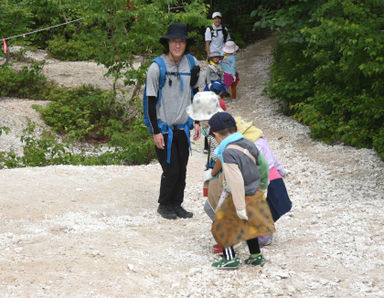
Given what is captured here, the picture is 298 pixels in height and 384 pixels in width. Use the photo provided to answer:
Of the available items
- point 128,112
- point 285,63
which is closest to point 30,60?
point 128,112

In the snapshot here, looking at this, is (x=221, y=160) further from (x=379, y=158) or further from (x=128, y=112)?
(x=128, y=112)

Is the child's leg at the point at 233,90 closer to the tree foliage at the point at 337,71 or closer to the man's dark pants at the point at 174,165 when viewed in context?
the tree foliage at the point at 337,71

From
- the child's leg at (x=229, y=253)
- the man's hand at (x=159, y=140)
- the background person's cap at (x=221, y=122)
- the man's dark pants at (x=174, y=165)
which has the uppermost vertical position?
the background person's cap at (x=221, y=122)

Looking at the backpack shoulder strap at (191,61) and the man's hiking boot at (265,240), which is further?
the backpack shoulder strap at (191,61)

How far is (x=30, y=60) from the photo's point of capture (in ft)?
51.0

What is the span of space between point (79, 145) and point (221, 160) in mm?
7588

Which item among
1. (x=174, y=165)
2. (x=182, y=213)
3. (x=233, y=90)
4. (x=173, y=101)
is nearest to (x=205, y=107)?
(x=173, y=101)

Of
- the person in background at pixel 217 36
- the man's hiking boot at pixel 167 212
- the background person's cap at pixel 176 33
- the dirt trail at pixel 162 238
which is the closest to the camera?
the dirt trail at pixel 162 238

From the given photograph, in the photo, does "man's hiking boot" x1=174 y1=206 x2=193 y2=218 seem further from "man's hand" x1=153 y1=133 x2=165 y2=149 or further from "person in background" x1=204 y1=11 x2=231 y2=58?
"person in background" x1=204 y1=11 x2=231 y2=58

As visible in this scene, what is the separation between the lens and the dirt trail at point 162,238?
3963 mm

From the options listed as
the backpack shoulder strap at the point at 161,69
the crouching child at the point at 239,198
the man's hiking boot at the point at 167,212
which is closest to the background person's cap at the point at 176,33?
the backpack shoulder strap at the point at 161,69

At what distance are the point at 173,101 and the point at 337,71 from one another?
5.41 m

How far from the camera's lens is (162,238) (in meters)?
5.15

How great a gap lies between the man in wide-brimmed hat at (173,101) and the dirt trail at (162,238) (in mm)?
708
